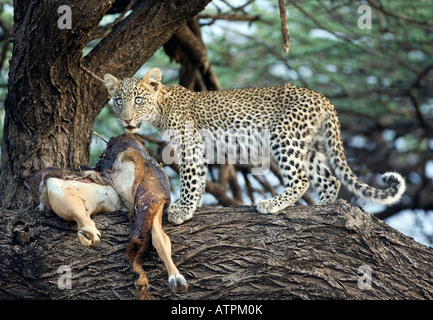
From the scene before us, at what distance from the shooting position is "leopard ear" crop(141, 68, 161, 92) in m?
8.58

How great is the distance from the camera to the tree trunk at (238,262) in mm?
6340

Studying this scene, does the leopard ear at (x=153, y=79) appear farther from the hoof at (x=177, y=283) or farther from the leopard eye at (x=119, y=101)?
the hoof at (x=177, y=283)

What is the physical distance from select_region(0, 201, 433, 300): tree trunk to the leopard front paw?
1.07 ft

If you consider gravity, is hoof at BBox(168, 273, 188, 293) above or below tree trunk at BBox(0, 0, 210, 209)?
below

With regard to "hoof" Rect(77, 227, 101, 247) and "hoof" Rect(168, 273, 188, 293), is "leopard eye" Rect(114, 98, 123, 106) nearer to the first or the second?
"hoof" Rect(77, 227, 101, 247)

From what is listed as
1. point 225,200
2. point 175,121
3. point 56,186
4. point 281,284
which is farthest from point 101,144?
point 281,284

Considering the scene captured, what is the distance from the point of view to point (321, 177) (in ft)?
26.9

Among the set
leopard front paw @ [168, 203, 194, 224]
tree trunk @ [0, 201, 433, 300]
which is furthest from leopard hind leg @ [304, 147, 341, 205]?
leopard front paw @ [168, 203, 194, 224]

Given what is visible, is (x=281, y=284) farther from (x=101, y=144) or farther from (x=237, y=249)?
(x=101, y=144)

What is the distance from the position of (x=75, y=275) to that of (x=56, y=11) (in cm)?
300

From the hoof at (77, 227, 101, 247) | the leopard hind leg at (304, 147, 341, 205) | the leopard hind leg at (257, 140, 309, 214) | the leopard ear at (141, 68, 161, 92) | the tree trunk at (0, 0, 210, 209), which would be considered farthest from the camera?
the leopard ear at (141, 68, 161, 92)

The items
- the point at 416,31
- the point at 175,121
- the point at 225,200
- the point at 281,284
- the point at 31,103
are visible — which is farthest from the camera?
the point at 416,31

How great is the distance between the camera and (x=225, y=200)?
1095 centimetres

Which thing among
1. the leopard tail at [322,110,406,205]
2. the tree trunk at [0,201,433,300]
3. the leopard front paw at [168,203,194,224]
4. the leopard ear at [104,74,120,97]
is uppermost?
the leopard ear at [104,74,120,97]
